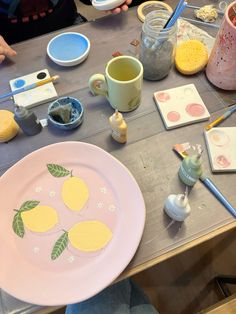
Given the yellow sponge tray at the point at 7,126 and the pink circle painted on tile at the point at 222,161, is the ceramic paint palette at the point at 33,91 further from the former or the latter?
the pink circle painted on tile at the point at 222,161

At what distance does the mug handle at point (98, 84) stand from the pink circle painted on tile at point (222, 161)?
0.28 metres

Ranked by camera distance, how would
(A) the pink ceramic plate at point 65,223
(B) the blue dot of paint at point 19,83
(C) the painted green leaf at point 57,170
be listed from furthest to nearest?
(B) the blue dot of paint at point 19,83 < (C) the painted green leaf at point 57,170 < (A) the pink ceramic plate at point 65,223

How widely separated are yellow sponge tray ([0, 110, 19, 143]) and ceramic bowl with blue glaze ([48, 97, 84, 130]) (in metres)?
0.08

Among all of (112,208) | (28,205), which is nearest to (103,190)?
(112,208)

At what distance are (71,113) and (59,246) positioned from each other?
284 mm

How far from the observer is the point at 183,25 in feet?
2.44

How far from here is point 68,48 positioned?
28.2 inches

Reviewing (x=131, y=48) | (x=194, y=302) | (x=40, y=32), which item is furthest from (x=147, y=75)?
(x=194, y=302)

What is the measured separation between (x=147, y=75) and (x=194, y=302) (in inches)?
30.4

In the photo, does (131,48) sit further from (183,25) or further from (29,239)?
(29,239)

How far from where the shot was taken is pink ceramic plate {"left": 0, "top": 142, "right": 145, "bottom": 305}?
455 millimetres

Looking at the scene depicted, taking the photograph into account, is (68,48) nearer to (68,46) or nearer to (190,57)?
(68,46)

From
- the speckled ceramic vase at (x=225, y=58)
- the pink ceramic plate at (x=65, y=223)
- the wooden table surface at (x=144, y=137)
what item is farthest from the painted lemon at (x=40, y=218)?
the speckled ceramic vase at (x=225, y=58)

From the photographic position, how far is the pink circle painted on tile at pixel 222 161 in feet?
1.80
